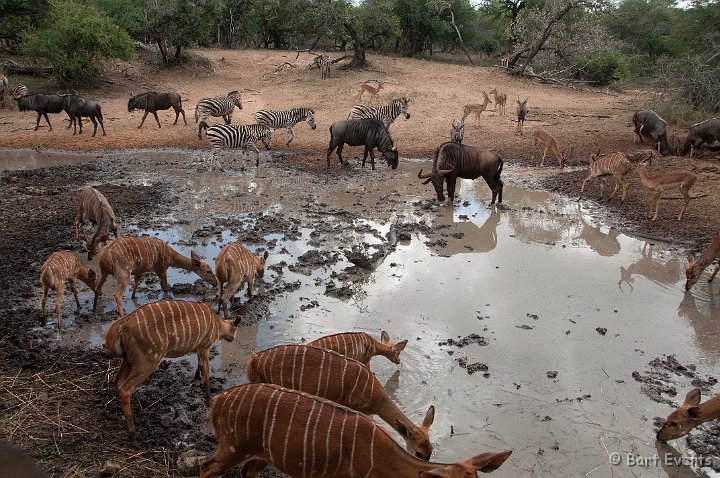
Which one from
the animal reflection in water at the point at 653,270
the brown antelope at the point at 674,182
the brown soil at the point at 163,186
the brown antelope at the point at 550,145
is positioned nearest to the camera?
the brown soil at the point at 163,186

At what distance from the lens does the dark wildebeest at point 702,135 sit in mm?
14656

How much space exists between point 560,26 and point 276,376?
2648 cm

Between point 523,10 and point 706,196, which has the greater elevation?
point 523,10

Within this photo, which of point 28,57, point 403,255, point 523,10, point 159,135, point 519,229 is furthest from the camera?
point 523,10

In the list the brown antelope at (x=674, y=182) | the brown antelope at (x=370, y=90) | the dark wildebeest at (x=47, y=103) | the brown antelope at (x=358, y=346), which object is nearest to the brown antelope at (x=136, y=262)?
the brown antelope at (x=358, y=346)

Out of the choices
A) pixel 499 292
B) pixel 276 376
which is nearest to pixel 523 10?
pixel 499 292

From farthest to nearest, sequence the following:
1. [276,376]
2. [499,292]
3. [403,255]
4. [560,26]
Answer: [560,26]
[403,255]
[499,292]
[276,376]

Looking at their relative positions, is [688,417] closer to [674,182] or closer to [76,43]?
[674,182]

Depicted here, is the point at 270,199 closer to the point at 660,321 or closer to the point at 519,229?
the point at 519,229

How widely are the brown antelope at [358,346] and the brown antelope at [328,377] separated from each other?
27.0 inches

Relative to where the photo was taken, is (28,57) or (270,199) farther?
(28,57)

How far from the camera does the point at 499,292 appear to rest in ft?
26.7

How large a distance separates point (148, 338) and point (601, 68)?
2773 centimetres

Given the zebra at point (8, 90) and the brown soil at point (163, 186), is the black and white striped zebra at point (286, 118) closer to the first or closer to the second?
the brown soil at point (163, 186)
